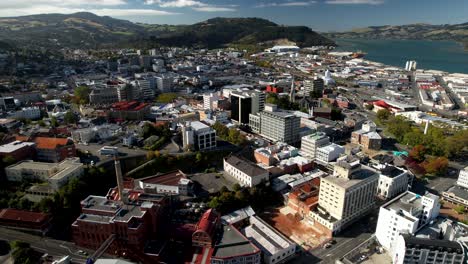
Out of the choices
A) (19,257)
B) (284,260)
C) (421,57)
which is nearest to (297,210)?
(284,260)

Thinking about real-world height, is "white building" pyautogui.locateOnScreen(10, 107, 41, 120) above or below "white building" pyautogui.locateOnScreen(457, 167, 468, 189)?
above

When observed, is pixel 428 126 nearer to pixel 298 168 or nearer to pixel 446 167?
pixel 446 167

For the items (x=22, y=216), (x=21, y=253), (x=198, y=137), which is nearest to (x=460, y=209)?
(x=198, y=137)

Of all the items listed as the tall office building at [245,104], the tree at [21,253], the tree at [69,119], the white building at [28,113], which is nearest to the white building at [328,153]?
the tall office building at [245,104]

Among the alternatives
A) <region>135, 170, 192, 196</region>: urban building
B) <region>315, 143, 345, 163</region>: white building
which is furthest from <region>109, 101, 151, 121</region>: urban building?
<region>315, 143, 345, 163</region>: white building

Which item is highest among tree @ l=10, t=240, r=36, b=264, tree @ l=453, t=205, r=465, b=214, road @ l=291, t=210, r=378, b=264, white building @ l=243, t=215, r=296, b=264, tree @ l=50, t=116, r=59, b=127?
tree @ l=50, t=116, r=59, b=127

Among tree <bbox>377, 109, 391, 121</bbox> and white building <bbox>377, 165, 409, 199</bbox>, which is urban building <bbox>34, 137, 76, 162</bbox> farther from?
tree <bbox>377, 109, 391, 121</bbox>
